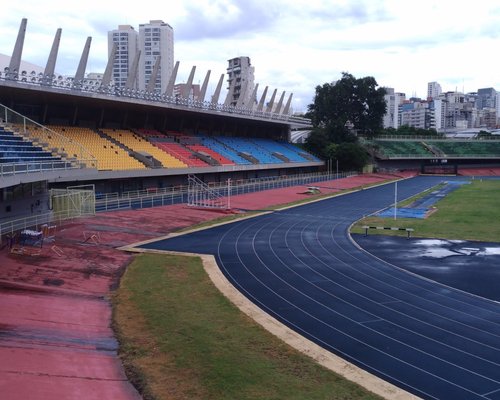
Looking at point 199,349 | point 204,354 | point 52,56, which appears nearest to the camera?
point 204,354

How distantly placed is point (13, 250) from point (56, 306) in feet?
20.0

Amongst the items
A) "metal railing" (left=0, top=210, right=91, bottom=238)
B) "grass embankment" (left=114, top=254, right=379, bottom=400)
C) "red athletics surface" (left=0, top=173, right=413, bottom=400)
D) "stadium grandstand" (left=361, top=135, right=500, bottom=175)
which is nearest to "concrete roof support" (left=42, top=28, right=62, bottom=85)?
"metal railing" (left=0, top=210, right=91, bottom=238)

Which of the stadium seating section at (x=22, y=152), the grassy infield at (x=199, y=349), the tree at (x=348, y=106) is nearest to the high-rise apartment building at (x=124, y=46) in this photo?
the tree at (x=348, y=106)

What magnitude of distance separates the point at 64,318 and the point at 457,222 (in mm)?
26275

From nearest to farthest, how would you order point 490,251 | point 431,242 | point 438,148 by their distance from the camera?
1. point 490,251
2. point 431,242
3. point 438,148

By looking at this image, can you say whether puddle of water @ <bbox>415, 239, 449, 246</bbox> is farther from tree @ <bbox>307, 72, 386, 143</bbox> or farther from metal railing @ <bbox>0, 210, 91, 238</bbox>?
tree @ <bbox>307, 72, 386, 143</bbox>

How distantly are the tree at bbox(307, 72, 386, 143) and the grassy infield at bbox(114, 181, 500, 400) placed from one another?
6828 centimetres

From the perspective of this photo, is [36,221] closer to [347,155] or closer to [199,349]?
[199,349]

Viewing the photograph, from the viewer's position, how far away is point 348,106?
8450cm

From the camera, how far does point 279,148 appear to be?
6850 cm

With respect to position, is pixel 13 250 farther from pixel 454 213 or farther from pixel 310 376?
pixel 454 213

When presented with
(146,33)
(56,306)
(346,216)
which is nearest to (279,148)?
(346,216)

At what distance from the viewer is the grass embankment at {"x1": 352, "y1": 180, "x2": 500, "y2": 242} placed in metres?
27.1

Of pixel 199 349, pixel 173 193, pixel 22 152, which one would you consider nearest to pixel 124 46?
pixel 173 193
